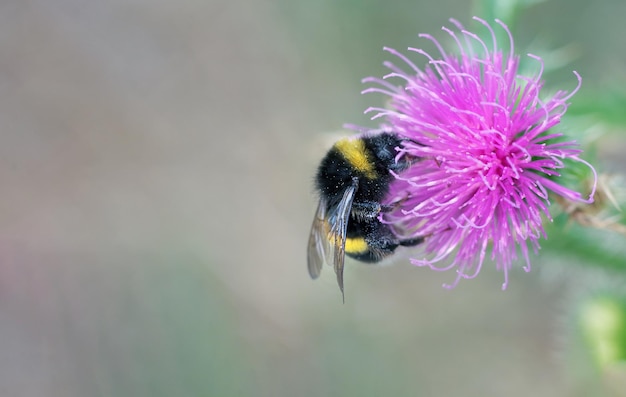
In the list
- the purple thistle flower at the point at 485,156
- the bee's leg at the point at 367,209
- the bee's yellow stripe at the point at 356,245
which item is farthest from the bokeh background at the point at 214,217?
the purple thistle flower at the point at 485,156

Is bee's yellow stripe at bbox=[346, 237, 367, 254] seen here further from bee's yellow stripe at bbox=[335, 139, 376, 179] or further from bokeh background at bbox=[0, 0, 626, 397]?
bokeh background at bbox=[0, 0, 626, 397]

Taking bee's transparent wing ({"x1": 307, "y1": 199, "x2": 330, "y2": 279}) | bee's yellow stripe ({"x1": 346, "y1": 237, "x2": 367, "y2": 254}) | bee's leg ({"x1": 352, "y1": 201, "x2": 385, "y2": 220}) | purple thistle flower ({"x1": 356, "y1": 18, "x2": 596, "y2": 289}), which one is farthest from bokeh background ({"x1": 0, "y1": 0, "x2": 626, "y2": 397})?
purple thistle flower ({"x1": 356, "y1": 18, "x2": 596, "y2": 289})

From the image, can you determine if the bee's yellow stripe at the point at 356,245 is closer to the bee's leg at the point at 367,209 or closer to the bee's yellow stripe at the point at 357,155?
the bee's leg at the point at 367,209

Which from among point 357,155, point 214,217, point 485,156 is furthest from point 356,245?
point 214,217

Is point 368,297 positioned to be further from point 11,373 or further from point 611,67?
point 11,373

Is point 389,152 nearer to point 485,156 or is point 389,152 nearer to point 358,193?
point 358,193

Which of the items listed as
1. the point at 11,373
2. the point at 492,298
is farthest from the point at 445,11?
the point at 11,373
